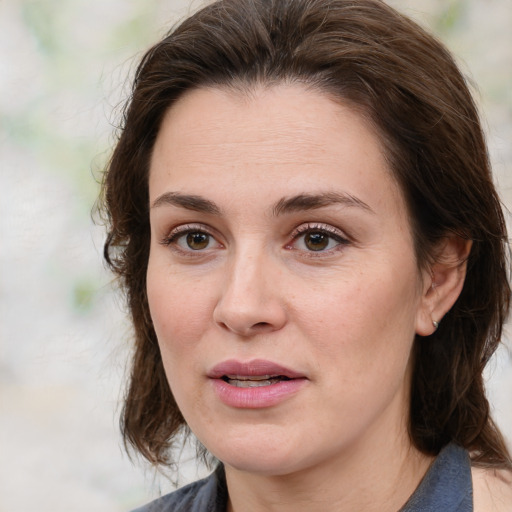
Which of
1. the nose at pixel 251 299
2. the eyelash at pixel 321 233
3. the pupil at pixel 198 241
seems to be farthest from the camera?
the pupil at pixel 198 241

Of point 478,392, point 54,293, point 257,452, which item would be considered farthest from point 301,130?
point 54,293

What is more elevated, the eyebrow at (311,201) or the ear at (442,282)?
the eyebrow at (311,201)

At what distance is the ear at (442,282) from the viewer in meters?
2.49

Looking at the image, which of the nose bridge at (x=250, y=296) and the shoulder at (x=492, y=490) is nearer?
the nose bridge at (x=250, y=296)

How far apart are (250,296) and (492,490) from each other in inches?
31.4

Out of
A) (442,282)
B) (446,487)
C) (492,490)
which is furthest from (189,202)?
(492,490)

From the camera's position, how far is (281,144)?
7.41ft

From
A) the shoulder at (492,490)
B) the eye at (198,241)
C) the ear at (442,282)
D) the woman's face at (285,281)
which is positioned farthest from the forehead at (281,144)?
the shoulder at (492,490)

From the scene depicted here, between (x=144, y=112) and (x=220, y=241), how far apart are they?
415mm

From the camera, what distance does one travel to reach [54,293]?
13.1 feet

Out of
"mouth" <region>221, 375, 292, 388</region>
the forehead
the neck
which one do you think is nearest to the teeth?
"mouth" <region>221, 375, 292, 388</region>

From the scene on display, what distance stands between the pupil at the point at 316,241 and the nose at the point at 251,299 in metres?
0.09

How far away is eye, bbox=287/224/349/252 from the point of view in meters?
2.29

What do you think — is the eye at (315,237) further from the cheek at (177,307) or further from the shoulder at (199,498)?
the shoulder at (199,498)
